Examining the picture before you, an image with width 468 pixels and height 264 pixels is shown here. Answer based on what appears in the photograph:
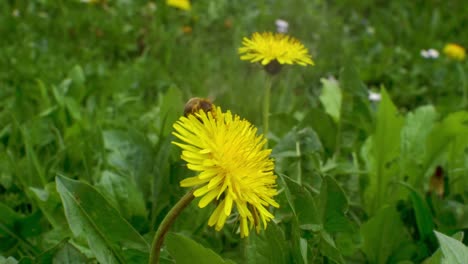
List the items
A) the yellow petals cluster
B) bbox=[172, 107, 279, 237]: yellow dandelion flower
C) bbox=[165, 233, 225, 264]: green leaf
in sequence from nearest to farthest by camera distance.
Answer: bbox=[172, 107, 279, 237]: yellow dandelion flower, bbox=[165, 233, 225, 264]: green leaf, the yellow petals cluster

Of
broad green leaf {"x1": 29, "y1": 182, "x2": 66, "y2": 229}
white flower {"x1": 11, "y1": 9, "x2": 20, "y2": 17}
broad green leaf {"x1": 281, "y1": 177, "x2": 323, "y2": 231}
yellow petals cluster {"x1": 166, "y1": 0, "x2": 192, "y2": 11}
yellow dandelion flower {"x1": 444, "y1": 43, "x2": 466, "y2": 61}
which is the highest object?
yellow dandelion flower {"x1": 444, "y1": 43, "x2": 466, "y2": 61}

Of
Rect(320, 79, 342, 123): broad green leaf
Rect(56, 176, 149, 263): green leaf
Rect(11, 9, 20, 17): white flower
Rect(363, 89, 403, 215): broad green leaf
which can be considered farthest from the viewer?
Rect(11, 9, 20, 17): white flower

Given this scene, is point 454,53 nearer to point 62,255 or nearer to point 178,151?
point 178,151

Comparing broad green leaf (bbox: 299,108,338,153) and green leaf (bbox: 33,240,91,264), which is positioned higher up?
broad green leaf (bbox: 299,108,338,153)

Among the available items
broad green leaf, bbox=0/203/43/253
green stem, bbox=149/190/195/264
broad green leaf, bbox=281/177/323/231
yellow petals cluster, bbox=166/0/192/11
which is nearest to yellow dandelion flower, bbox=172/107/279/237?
green stem, bbox=149/190/195/264

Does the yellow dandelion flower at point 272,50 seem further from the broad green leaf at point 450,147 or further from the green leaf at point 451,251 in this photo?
the broad green leaf at point 450,147

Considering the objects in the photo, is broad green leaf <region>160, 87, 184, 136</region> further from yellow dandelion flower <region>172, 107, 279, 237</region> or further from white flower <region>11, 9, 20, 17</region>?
white flower <region>11, 9, 20, 17</region>

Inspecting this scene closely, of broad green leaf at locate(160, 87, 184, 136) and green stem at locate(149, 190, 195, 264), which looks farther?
broad green leaf at locate(160, 87, 184, 136)

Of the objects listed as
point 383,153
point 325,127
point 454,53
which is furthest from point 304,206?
point 454,53
